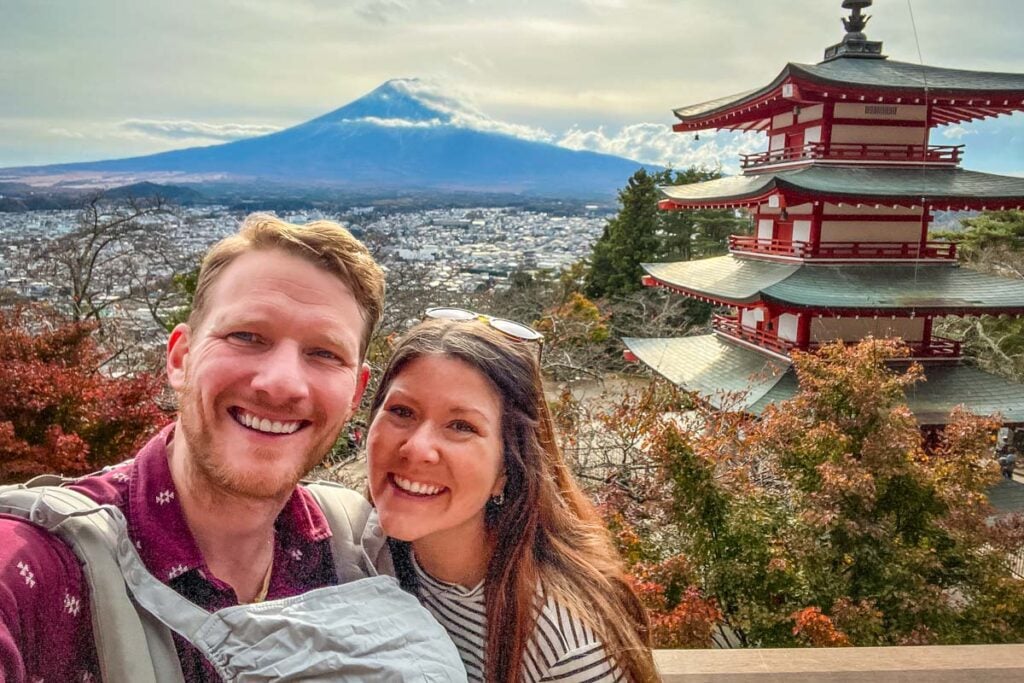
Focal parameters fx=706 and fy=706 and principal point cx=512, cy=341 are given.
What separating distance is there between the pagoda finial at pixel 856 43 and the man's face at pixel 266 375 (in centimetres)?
1304

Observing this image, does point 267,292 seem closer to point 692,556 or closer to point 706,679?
point 706,679

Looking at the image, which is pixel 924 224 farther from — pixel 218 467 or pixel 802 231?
pixel 218 467

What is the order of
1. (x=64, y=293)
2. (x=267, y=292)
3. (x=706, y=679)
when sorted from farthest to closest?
(x=64, y=293), (x=706, y=679), (x=267, y=292)

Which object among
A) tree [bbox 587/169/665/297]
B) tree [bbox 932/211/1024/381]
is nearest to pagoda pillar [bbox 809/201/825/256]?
tree [bbox 932/211/1024/381]

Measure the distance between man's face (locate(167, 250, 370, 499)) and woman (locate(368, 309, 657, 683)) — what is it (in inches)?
8.4

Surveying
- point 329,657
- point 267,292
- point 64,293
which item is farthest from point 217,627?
point 64,293

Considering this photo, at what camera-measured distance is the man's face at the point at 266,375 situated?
1340 mm

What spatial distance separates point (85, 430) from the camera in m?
5.61

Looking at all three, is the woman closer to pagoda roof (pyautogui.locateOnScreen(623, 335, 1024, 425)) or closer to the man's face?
the man's face

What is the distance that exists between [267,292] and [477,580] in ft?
2.76

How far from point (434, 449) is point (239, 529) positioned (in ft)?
1.43

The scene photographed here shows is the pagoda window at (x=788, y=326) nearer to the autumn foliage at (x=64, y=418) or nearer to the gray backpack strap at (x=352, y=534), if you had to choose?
the autumn foliage at (x=64, y=418)

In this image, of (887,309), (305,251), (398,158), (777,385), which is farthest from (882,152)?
(398,158)

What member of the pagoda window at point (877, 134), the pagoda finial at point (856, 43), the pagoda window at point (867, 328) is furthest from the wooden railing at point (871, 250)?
the pagoda finial at point (856, 43)
